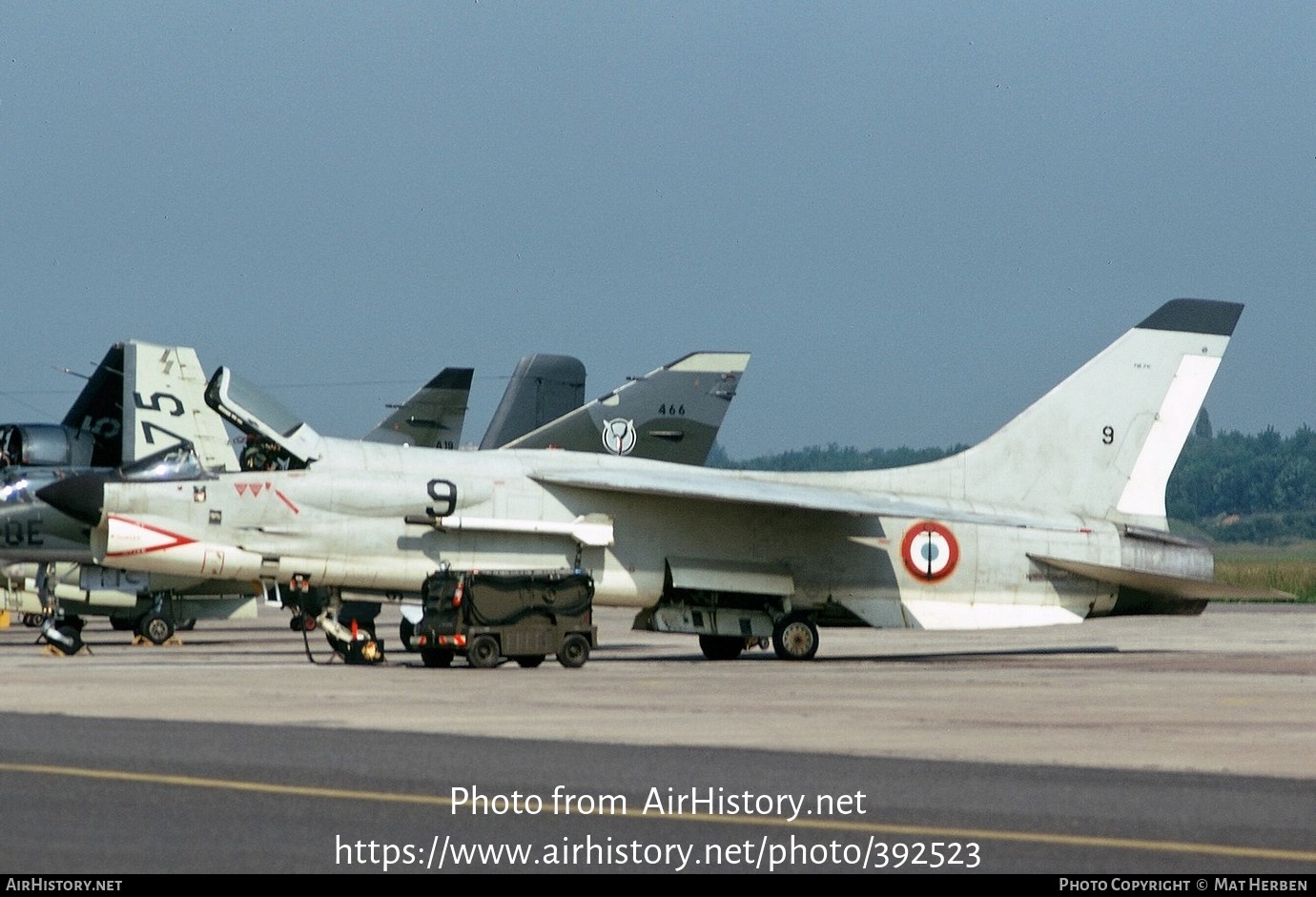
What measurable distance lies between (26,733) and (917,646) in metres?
19.3

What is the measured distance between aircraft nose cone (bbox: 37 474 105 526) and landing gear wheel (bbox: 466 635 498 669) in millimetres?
5094

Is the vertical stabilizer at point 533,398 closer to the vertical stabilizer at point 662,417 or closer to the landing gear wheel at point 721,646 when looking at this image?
the vertical stabilizer at point 662,417

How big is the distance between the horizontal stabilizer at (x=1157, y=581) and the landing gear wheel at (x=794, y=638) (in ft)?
11.3

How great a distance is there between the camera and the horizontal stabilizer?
26281 mm

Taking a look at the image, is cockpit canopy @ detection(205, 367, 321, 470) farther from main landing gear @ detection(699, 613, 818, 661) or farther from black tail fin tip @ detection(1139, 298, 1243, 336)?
black tail fin tip @ detection(1139, 298, 1243, 336)

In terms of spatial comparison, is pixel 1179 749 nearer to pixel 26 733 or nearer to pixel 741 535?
pixel 26 733

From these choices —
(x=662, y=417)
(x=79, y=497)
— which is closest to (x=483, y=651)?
(x=79, y=497)

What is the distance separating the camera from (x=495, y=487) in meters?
24.2

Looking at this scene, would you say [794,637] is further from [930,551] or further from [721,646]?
[930,551]

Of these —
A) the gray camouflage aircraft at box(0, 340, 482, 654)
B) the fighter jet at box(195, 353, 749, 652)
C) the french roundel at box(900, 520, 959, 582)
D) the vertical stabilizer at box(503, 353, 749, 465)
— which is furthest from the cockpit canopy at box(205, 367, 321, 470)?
the french roundel at box(900, 520, 959, 582)

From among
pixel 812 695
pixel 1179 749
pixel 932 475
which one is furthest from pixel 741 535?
pixel 1179 749

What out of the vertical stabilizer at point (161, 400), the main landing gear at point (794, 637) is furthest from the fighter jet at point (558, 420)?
the main landing gear at point (794, 637)

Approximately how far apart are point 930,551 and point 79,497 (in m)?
11.4

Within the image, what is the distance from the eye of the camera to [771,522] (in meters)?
25.6
